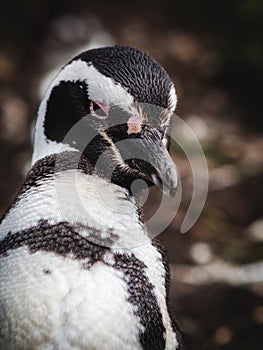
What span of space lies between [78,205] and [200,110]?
3.88 metres

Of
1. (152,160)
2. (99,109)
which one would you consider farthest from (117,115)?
(152,160)

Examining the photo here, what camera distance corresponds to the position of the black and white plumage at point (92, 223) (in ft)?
7.41

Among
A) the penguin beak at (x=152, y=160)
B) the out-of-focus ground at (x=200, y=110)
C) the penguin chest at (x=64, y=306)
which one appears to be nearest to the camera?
the penguin chest at (x=64, y=306)

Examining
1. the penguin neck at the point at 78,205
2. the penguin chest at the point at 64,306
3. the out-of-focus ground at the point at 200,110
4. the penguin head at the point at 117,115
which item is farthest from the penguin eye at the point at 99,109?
the out-of-focus ground at the point at 200,110

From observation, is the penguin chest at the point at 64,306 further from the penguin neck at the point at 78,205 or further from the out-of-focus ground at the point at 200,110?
the out-of-focus ground at the point at 200,110

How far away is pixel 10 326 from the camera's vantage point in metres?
2.28

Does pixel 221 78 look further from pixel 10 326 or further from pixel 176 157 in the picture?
pixel 10 326

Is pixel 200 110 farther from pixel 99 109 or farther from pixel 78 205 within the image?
pixel 78 205

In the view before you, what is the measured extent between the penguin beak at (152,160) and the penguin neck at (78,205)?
101 millimetres

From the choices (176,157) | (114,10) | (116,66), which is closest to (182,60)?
(114,10)

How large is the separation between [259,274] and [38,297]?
7.63ft

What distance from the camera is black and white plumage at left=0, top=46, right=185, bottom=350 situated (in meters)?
2.26

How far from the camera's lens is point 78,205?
7.77ft

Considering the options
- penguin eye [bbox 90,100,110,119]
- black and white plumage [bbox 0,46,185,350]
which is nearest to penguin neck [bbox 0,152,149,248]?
black and white plumage [bbox 0,46,185,350]
